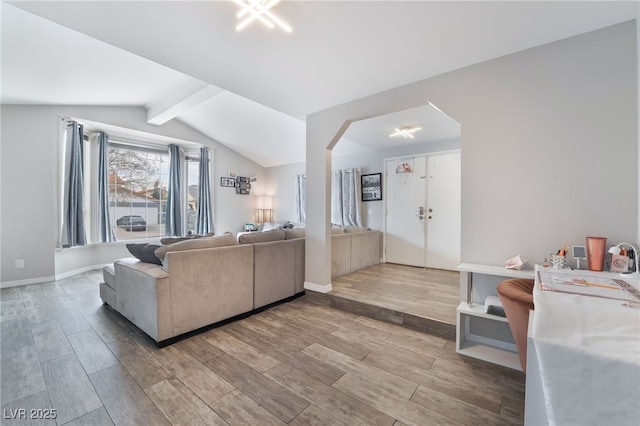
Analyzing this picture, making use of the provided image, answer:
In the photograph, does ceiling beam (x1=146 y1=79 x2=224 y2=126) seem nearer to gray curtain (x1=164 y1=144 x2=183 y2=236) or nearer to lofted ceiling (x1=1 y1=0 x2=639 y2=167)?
lofted ceiling (x1=1 y1=0 x2=639 y2=167)

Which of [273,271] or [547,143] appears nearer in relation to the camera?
[547,143]

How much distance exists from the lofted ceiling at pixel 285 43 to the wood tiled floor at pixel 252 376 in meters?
2.39

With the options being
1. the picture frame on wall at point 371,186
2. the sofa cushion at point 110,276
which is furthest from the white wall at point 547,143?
the sofa cushion at point 110,276

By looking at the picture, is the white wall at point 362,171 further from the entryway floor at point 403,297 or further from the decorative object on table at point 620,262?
the decorative object on table at point 620,262

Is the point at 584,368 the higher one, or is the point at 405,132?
the point at 405,132

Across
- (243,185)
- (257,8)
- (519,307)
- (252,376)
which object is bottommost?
(252,376)

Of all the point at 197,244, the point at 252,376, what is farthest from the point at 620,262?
the point at 197,244

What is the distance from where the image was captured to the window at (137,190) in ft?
16.6

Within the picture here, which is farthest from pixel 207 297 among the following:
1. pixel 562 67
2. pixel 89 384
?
pixel 562 67

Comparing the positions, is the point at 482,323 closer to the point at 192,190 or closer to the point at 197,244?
the point at 197,244

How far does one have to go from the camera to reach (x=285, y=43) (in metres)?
1.92

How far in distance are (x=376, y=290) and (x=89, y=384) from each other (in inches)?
107

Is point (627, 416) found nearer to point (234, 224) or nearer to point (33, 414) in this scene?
point (33, 414)

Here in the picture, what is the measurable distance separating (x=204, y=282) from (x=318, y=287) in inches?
54.3
